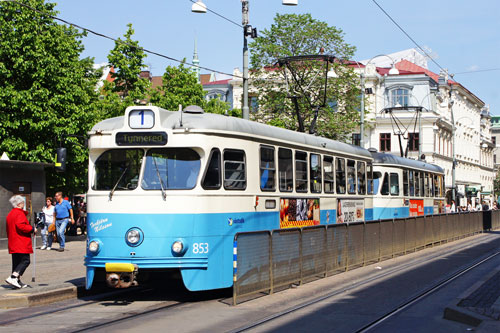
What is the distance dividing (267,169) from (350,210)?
6051mm

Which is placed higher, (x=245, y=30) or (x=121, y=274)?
(x=245, y=30)

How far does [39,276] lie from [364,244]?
23.9ft

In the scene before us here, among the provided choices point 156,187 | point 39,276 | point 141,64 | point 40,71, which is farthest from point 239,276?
point 141,64

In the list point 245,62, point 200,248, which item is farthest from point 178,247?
point 245,62

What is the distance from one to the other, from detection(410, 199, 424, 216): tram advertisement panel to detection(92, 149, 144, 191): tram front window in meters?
18.2

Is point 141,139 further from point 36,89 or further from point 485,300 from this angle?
point 36,89

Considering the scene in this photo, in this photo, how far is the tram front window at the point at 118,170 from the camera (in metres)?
11.5

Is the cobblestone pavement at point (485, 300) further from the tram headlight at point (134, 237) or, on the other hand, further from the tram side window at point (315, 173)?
the tram headlight at point (134, 237)

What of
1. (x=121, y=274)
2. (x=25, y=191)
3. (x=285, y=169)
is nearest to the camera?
(x=121, y=274)

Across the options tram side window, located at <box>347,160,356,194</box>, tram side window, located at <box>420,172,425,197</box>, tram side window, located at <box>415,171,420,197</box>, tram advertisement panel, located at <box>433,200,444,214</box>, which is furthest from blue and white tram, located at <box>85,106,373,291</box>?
tram advertisement panel, located at <box>433,200,444,214</box>

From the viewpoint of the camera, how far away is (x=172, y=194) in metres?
11.2

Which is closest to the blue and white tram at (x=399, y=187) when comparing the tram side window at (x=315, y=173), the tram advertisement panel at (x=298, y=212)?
the tram side window at (x=315, y=173)

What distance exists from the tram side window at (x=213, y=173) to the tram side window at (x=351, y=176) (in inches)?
286

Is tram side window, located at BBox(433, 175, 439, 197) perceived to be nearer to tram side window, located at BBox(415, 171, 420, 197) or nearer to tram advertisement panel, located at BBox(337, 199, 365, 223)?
tram side window, located at BBox(415, 171, 420, 197)
